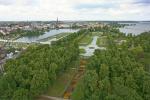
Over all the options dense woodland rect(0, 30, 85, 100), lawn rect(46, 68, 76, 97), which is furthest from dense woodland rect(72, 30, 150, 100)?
dense woodland rect(0, 30, 85, 100)

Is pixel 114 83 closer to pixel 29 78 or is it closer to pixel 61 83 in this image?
pixel 61 83

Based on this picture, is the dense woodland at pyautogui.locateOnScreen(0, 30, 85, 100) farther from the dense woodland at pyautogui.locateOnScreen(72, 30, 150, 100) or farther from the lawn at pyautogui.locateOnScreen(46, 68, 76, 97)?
the dense woodland at pyautogui.locateOnScreen(72, 30, 150, 100)

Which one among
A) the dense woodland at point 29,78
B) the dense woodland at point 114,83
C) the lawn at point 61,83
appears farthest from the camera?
the lawn at point 61,83

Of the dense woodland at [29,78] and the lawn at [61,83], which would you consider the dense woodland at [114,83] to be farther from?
the dense woodland at [29,78]

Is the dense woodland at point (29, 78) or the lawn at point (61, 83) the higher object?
the dense woodland at point (29, 78)

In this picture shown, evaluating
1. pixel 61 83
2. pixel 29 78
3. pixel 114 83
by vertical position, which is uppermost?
pixel 114 83

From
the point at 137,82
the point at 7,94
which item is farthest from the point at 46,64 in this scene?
the point at 137,82

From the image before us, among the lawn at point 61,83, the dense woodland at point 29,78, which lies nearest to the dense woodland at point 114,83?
the lawn at point 61,83

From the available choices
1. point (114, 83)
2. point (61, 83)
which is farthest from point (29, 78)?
point (114, 83)
